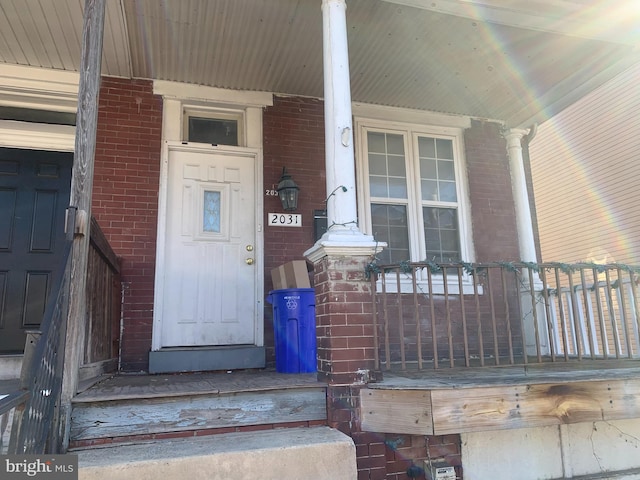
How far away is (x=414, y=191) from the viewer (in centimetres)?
527

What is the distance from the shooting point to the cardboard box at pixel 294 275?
3852mm

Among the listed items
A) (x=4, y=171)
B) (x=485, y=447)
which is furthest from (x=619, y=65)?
(x=4, y=171)

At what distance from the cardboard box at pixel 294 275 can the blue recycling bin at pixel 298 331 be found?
16cm

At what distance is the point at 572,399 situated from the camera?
9.75 feet

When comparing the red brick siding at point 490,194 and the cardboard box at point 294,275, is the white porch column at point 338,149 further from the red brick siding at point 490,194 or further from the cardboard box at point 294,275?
the red brick siding at point 490,194

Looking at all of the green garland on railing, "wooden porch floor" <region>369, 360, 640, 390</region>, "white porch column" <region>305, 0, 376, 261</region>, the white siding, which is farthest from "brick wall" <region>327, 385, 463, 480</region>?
the white siding

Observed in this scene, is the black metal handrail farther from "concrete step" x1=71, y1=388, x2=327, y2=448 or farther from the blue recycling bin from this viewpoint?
the blue recycling bin

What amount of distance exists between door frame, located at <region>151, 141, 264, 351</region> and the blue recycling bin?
2.64 ft

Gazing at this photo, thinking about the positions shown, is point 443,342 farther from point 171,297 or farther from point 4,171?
point 4,171

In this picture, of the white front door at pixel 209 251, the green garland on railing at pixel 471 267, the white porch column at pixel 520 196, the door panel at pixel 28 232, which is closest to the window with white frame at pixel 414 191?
the white porch column at pixel 520 196

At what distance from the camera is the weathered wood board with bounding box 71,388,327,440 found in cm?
258

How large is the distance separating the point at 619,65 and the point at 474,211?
6.66ft

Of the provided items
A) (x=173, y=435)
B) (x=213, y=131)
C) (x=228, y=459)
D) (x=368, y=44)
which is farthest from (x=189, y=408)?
(x=368, y=44)

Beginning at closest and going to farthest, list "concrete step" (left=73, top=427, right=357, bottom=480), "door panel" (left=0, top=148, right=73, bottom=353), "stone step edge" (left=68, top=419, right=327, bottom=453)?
"concrete step" (left=73, top=427, right=357, bottom=480) < "stone step edge" (left=68, top=419, right=327, bottom=453) < "door panel" (left=0, top=148, right=73, bottom=353)
